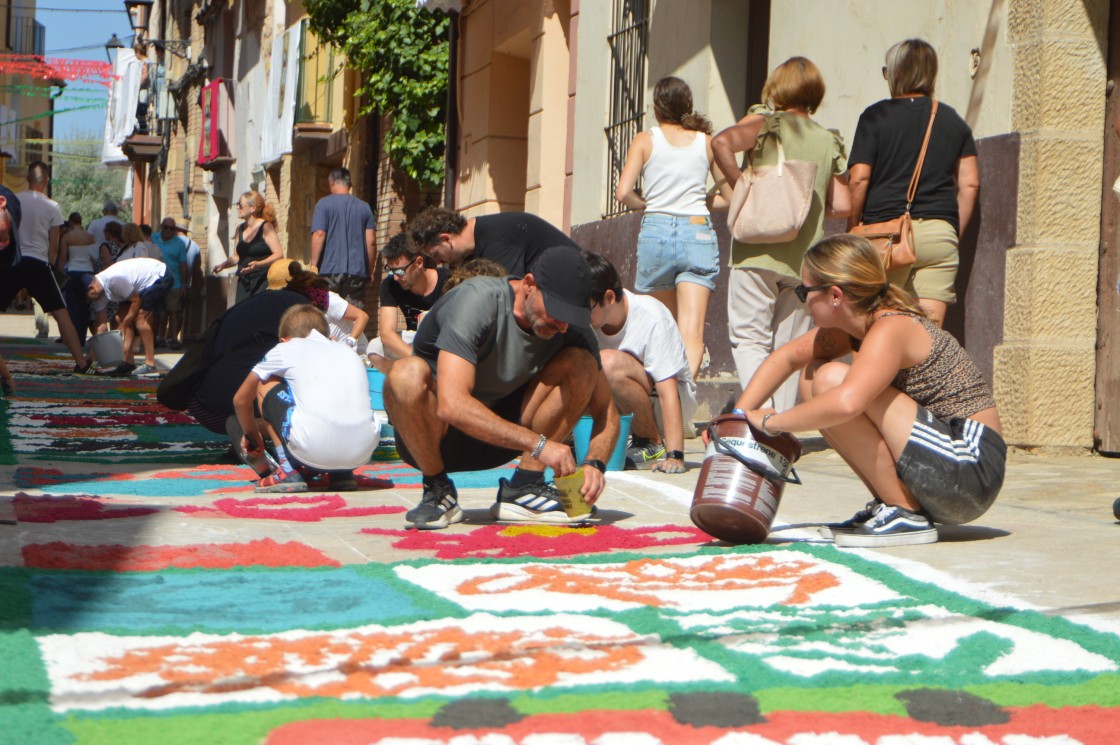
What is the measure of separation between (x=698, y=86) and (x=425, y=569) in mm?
6427

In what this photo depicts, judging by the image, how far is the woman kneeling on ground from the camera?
4.11m

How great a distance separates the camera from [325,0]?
54.7 ft

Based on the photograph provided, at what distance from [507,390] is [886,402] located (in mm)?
1274

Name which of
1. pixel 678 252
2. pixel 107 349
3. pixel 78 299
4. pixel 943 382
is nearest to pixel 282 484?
pixel 678 252

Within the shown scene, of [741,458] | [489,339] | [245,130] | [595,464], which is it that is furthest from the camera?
[245,130]

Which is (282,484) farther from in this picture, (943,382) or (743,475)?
(943,382)

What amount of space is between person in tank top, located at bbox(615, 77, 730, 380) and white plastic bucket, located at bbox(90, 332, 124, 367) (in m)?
7.16

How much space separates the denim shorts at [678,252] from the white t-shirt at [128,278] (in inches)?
271

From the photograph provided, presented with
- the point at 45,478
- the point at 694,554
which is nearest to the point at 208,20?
the point at 45,478

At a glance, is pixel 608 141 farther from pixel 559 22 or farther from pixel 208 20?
pixel 208 20

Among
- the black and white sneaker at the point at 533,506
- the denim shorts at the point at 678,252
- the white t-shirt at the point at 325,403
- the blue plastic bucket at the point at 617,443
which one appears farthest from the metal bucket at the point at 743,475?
the denim shorts at the point at 678,252

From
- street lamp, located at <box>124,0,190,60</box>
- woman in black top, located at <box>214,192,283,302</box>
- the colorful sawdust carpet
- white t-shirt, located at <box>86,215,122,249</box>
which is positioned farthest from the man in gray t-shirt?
street lamp, located at <box>124,0,190,60</box>

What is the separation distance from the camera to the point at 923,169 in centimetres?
637

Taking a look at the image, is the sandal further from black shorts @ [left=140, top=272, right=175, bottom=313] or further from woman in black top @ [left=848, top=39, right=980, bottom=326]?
black shorts @ [left=140, top=272, right=175, bottom=313]
